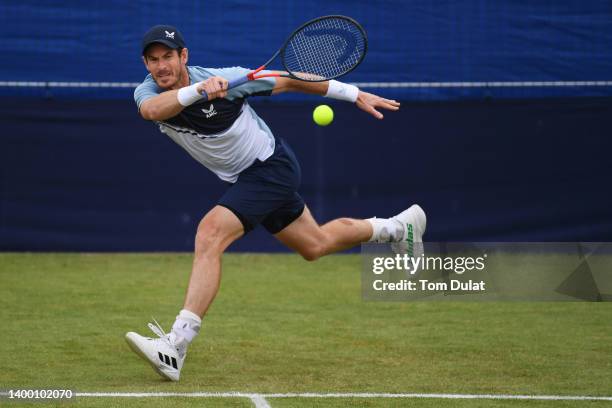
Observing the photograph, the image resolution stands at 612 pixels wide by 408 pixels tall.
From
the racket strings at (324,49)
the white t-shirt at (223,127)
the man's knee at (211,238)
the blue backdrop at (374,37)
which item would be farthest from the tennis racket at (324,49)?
the blue backdrop at (374,37)

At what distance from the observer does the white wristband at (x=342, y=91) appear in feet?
19.3

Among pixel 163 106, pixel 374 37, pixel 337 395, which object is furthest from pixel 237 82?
pixel 374 37

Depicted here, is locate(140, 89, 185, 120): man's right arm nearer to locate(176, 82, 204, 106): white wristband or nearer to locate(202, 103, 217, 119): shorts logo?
locate(176, 82, 204, 106): white wristband

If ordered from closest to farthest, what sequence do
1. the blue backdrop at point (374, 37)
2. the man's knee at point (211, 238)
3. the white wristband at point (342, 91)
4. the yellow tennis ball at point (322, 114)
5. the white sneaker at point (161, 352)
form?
the white sneaker at point (161, 352) < the man's knee at point (211, 238) < the white wristband at point (342, 91) < the yellow tennis ball at point (322, 114) < the blue backdrop at point (374, 37)

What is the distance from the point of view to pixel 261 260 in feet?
34.3

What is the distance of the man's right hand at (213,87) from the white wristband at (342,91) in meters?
0.92

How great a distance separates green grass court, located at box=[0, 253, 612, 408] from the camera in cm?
509

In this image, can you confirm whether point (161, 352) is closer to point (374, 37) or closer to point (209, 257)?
point (209, 257)

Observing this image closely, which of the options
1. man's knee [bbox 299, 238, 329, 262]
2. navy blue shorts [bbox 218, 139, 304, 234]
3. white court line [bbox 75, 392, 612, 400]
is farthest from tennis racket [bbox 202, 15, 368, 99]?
white court line [bbox 75, 392, 612, 400]

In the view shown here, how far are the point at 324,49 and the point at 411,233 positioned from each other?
1399 mm

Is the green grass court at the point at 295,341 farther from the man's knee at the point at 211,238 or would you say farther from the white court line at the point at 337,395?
the man's knee at the point at 211,238

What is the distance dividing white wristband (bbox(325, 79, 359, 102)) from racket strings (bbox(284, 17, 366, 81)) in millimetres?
65

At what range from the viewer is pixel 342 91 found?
591 cm

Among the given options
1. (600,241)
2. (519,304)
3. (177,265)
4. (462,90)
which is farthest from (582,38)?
(177,265)
